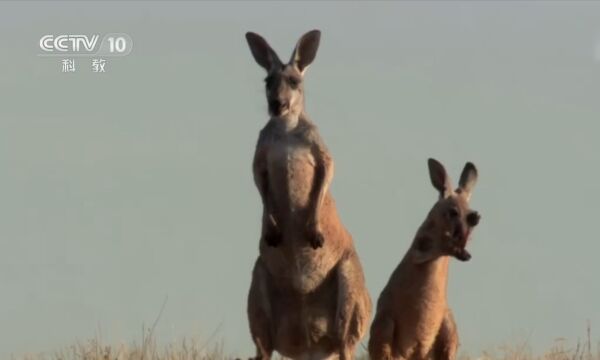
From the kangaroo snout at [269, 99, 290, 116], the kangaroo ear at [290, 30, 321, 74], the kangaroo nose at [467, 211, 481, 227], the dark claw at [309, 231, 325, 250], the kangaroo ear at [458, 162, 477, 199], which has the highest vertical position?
the kangaroo ear at [290, 30, 321, 74]

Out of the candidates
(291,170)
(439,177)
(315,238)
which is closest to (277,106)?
(291,170)

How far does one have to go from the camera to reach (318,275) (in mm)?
55781

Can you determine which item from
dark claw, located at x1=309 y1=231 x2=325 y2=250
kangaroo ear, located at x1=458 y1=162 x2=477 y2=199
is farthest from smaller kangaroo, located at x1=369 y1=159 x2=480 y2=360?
dark claw, located at x1=309 y1=231 x2=325 y2=250

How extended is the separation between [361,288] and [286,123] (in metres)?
1.51

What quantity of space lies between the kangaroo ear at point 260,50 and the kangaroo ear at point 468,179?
6.09 feet

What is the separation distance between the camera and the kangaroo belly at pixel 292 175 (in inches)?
2196

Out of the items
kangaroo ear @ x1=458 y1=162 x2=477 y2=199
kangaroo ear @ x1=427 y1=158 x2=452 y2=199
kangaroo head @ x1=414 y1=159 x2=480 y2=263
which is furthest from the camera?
kangaroo ear @ x1=458 y1=162 x2=477 y2=199

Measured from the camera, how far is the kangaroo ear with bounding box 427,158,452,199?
56.0 meters

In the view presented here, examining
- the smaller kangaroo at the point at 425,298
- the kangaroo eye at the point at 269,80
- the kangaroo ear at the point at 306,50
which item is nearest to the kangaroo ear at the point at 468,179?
the smaller kangaroo at the point at 425,298

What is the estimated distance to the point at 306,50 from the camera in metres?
56.1

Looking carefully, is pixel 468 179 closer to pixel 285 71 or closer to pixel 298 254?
pixel 298 254

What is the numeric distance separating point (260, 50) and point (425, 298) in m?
2.54

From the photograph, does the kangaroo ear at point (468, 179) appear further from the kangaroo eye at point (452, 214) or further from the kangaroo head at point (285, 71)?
the kangaroo head at point (285, 71)

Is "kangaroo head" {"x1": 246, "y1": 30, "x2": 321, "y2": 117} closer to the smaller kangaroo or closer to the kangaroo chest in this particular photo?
the kangaroo chest
